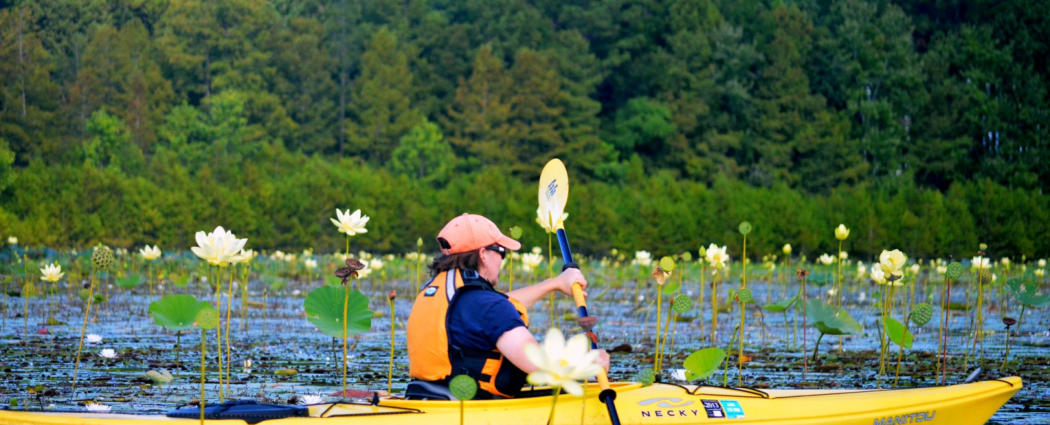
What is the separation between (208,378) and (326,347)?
1516 mm

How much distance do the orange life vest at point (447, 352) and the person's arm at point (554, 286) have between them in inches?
15.4

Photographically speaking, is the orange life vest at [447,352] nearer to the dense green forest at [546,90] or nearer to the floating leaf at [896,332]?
the floating leaf at [896,332]

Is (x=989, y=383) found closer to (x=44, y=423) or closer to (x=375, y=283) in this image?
(x=44, y=423)

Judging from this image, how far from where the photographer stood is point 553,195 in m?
5.68

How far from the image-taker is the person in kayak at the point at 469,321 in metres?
4.05

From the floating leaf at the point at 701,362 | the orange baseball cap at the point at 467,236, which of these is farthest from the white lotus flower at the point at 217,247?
the floating leaf at the point at 701,362

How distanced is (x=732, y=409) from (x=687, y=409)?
17 centimetres

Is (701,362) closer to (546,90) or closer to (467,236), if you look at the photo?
(467,236)

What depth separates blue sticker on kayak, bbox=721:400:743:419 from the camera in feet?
14.8

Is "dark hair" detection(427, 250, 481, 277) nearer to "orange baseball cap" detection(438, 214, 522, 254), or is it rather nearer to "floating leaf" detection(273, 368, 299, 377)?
"orange baseball cap" detection(438, 214, 522, 254)

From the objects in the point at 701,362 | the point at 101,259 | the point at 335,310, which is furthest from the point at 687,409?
the point at 101,259

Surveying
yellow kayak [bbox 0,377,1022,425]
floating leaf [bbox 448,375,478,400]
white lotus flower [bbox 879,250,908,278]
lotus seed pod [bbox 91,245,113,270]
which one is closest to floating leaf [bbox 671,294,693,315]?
yellow kayak [bbox 0,377,1022,425]

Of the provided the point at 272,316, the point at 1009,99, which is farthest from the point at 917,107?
the point at 272,316

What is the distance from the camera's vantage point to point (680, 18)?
33.5 metres
